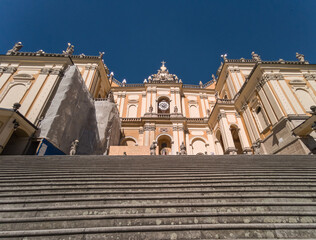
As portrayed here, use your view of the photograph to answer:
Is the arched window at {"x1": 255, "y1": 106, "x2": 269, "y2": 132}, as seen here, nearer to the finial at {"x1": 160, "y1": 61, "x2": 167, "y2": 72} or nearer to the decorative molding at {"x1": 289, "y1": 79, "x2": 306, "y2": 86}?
the decorative molding at {"x1": 289, "y1": 79, "x2": 306, "y2": 86}

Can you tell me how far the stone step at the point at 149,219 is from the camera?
262 centimetres

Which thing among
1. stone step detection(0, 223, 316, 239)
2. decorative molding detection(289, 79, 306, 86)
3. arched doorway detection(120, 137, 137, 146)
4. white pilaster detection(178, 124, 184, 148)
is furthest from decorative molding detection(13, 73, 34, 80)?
decorative molding detection(289, 79, 306, 86)

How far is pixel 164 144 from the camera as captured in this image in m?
20.8

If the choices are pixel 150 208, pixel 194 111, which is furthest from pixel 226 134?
pixel 150 208

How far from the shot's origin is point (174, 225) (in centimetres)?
254

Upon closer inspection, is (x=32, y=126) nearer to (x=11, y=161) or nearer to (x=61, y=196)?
(x=11, y=161)

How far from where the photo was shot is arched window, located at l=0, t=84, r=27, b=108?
1239 centimetres

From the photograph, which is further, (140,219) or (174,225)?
(140,219)

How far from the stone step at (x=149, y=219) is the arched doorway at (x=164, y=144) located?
16781 millimetres

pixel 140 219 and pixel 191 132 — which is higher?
pixel 191 132

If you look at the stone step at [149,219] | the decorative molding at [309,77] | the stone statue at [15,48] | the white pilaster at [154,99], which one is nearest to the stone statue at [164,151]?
the white pilaster at [154,99]

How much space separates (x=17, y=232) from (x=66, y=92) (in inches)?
462

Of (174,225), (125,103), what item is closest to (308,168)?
(174,225)

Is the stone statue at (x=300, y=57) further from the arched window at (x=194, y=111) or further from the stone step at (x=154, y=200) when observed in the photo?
the stone step at (x=154, y=200)
